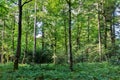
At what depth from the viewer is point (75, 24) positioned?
34188mm

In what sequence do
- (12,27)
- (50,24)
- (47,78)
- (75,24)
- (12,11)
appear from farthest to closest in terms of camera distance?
(75,24) → (12,27) → (50,24) → (12,11) → (47,78)

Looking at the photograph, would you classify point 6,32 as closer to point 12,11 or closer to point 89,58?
point 12,11

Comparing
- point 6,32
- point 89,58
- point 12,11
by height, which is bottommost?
point 89,58

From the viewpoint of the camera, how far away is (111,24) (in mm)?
31672

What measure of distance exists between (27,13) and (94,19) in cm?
1126

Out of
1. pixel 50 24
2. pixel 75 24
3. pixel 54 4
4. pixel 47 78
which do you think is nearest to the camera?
pixel 47 78

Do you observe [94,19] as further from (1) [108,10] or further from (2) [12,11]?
(2) [12,11]

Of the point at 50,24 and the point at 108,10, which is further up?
the point at 108,10

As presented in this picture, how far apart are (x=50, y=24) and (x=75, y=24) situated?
562cm

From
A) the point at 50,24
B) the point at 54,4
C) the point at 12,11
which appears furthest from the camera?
the point at 50,24

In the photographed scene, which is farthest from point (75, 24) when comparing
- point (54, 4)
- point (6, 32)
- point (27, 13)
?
point (54, 4)

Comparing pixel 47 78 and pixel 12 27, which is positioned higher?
pixel 12 27

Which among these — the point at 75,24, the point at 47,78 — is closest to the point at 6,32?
the point at 75,24

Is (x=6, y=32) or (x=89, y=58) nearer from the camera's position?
(x=89, y=58)
